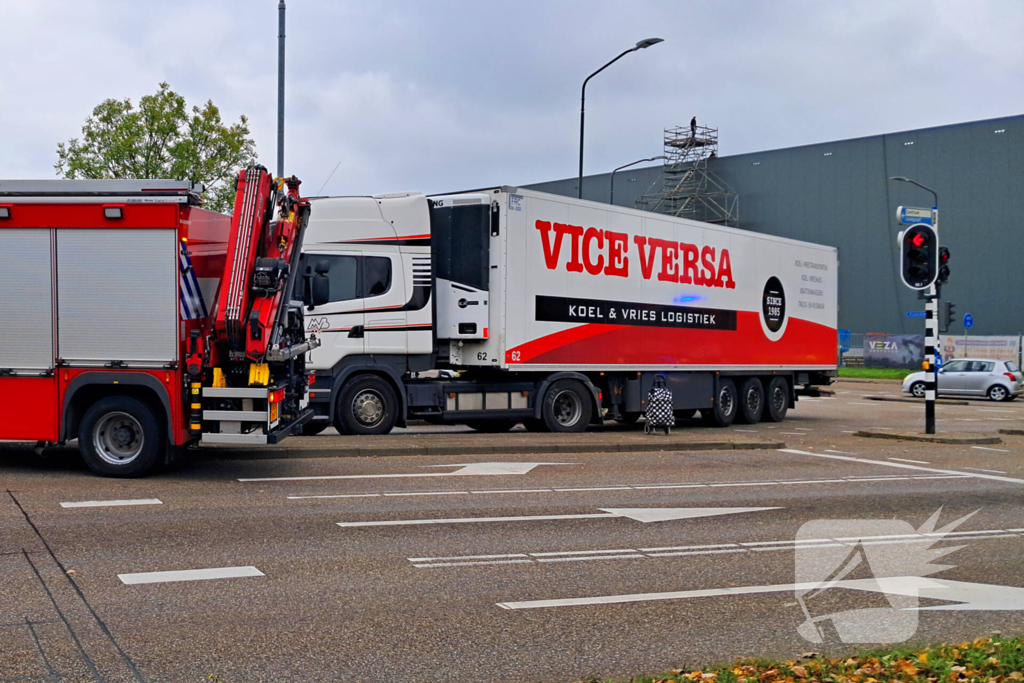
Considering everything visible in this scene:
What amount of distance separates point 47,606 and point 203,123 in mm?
35291

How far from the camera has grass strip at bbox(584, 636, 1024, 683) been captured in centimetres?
499

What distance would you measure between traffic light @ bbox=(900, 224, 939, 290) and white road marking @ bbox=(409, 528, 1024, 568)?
34.5 ft

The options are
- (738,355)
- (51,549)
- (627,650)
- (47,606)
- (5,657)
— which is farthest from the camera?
(738,355)

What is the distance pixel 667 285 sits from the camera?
21.0 meters

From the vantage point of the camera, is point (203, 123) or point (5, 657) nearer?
point (5, 657)

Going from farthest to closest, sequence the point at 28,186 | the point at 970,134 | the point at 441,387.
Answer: the point at 970,134
the point at 441,387
the point at 28,186

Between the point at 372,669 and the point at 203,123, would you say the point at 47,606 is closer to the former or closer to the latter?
the point at 372,669

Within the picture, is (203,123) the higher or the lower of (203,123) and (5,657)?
the higher

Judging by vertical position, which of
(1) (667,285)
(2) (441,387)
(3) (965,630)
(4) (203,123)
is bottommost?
(3) (965,630)

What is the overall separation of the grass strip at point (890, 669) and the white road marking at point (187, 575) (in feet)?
10.6

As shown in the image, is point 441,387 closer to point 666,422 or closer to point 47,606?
point 666,422

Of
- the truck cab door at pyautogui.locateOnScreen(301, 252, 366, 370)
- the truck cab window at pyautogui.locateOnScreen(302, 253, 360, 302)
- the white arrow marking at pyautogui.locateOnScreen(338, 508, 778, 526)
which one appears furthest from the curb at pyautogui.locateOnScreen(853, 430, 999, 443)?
the truck cab window at pyautogui.locateOnScreen(302, 253, 360, 302)

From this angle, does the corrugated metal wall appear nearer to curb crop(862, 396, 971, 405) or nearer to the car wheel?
the car wheel

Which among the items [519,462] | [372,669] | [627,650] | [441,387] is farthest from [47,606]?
[441,387]
